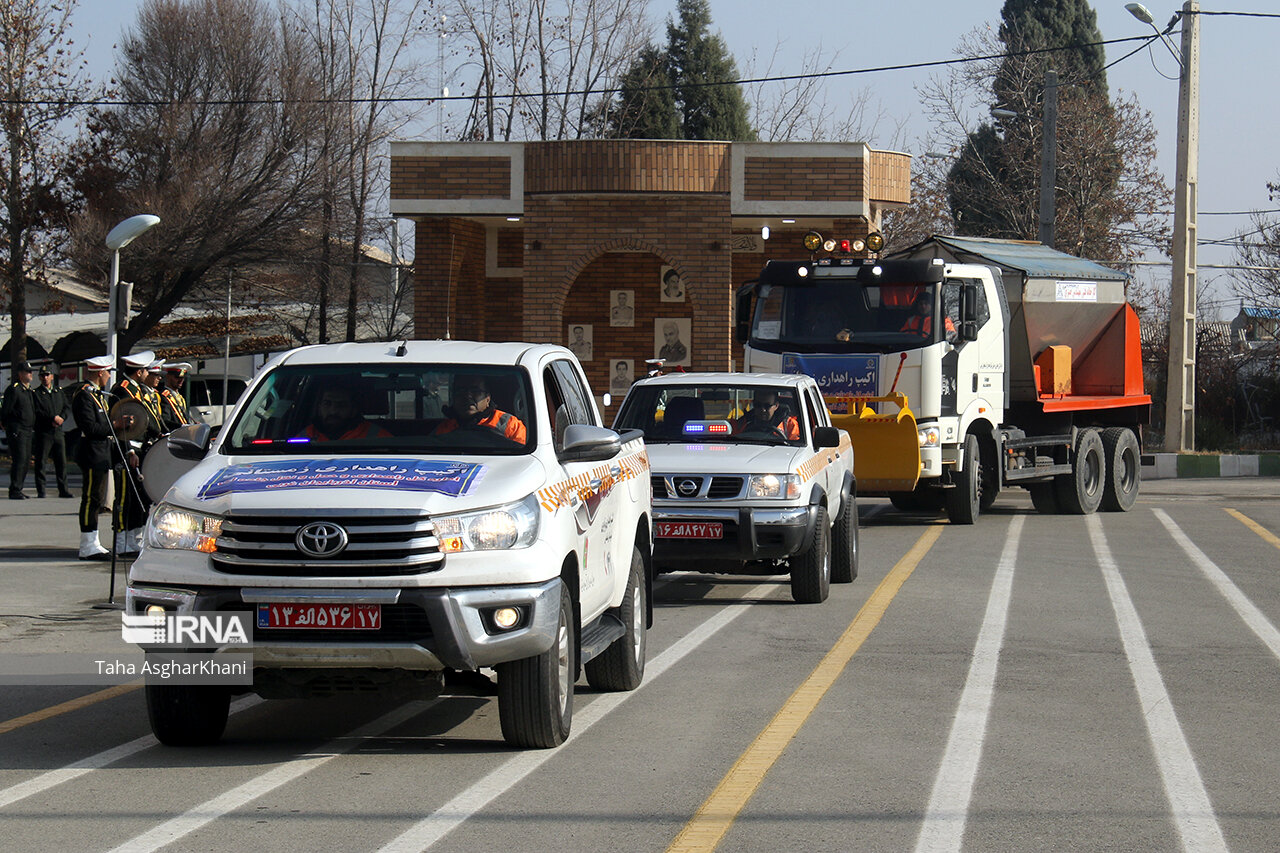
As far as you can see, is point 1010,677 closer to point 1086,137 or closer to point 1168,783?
point 1168,783

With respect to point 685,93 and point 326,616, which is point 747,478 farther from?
point 685,93

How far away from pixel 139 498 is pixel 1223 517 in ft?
42.3

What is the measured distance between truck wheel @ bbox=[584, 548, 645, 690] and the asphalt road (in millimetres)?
131

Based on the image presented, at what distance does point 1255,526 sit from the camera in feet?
59.1

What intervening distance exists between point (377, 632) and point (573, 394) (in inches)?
93.0

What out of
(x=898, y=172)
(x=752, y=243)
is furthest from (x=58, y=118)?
(x=898, y=172)

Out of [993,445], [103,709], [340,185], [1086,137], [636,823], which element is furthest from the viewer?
[1086,137]

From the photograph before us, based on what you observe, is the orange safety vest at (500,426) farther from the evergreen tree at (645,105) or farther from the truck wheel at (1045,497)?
the evergreen tree at (645,105)

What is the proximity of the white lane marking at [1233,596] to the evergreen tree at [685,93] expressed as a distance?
37173 millimetres

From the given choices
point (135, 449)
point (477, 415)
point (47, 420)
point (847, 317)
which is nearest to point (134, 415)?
point (135, 449)

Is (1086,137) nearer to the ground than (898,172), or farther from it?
farther from it

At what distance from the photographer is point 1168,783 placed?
244 inches

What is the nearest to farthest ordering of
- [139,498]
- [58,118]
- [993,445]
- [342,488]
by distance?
[342,488] < [139,498] < [993,445] < [58,118]

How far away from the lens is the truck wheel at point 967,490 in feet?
56.8
